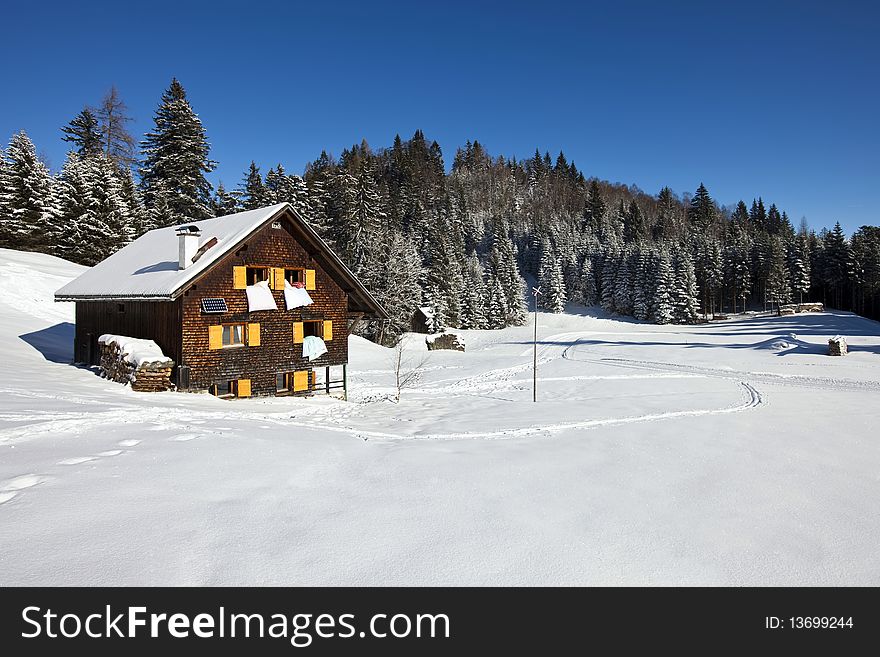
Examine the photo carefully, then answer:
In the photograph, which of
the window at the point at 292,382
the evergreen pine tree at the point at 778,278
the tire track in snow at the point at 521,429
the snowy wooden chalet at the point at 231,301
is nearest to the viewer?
the tire track in snow at the point at 521,429

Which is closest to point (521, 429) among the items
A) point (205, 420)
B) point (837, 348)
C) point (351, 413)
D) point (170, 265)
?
point (351, 413)

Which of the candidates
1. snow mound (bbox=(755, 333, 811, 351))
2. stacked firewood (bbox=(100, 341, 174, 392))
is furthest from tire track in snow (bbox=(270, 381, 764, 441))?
snow mound (bbox=(755, 333, 811, 351))

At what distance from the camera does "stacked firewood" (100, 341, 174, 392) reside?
18156 mm

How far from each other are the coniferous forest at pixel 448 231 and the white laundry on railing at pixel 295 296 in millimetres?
29353

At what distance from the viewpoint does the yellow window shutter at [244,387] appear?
70.3 feet

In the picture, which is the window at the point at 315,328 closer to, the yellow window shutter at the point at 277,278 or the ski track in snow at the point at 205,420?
the yellow window shutter at the point at 277,278

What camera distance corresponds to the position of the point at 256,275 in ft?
74.2

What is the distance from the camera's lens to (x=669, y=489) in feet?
29.9

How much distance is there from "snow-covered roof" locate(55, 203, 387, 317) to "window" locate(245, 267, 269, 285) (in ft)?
5.77

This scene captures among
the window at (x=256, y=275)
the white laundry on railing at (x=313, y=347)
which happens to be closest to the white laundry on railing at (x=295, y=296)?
the window at (x=256, y=275)

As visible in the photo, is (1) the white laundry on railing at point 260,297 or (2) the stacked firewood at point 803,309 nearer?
(1) the white laundry on railing at point 260,297
